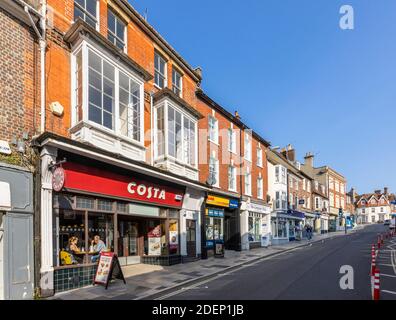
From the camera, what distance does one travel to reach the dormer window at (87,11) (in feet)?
39.7

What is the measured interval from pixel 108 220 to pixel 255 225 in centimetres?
1681

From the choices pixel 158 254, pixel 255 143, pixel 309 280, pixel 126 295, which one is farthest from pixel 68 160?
pixel 255 143

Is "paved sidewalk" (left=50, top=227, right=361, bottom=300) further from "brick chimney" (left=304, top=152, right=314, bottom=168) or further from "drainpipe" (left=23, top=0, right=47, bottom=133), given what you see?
"brick chimney" (left=304, top=152, right=314, bottom=168)

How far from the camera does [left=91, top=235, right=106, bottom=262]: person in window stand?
38.9ft

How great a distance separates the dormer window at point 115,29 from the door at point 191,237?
Result: 30.5ft

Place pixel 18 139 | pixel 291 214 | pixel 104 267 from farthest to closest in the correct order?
pixel 291 214, pixel 104 267, pixel 18 139

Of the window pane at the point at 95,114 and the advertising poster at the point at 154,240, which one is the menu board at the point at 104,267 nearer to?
the window pane at the point at 95,114

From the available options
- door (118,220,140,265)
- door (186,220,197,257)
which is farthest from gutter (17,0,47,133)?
door (186,220,197,257)

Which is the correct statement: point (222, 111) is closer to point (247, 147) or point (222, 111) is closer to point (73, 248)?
point (247, 147)

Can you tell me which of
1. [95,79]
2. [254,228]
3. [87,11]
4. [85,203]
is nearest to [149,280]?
[85,203]

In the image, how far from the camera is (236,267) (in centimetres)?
1574

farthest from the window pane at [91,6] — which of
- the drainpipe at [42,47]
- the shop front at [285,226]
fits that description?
the shop front at [285,226]

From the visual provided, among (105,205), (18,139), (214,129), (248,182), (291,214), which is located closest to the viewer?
(18,139)

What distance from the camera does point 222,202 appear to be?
22.2 metres
